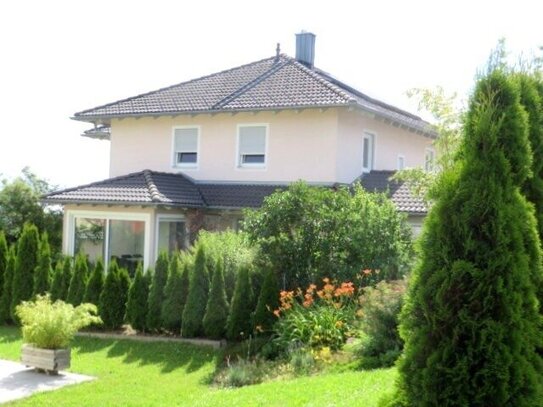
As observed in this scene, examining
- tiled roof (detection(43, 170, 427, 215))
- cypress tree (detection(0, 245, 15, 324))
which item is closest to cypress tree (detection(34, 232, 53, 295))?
cypress tree (detection(0, 245, 15, 324))

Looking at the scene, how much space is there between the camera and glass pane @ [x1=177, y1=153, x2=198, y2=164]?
23953mm

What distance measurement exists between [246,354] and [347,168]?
943 cm

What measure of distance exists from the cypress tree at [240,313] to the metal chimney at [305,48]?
1307 centimetres

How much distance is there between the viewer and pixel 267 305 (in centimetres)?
1480

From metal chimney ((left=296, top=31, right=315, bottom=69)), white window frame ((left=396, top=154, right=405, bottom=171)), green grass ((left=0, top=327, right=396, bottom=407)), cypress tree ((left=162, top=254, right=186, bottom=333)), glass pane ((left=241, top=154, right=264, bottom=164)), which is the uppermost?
metal chimney ((left=296, top=31, right=315, bottom=69))

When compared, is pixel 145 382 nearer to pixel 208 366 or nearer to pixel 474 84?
pixel 208 366

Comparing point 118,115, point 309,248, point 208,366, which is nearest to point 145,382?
Result: point 208,366

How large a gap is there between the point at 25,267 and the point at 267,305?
745 cm

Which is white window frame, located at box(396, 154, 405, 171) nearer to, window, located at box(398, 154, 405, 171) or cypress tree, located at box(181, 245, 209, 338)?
window, located at box(398, 154, 405, 171)

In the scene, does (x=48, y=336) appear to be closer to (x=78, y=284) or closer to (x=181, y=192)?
(x=78, y=284)

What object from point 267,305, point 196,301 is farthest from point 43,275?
point 267,305

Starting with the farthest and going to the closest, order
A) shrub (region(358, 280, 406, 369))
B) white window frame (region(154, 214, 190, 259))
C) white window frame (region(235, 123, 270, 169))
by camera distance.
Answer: white window frame (region(235, 123, 270, 169))
white window frame (region(154, 214, 190, 259))
shrub (region(358, 280, 406, 369))

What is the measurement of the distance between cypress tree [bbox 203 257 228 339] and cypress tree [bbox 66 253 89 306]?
3814 millimetres

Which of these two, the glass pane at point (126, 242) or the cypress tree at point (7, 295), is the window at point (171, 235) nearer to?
the glass pane at point (126, 242)
